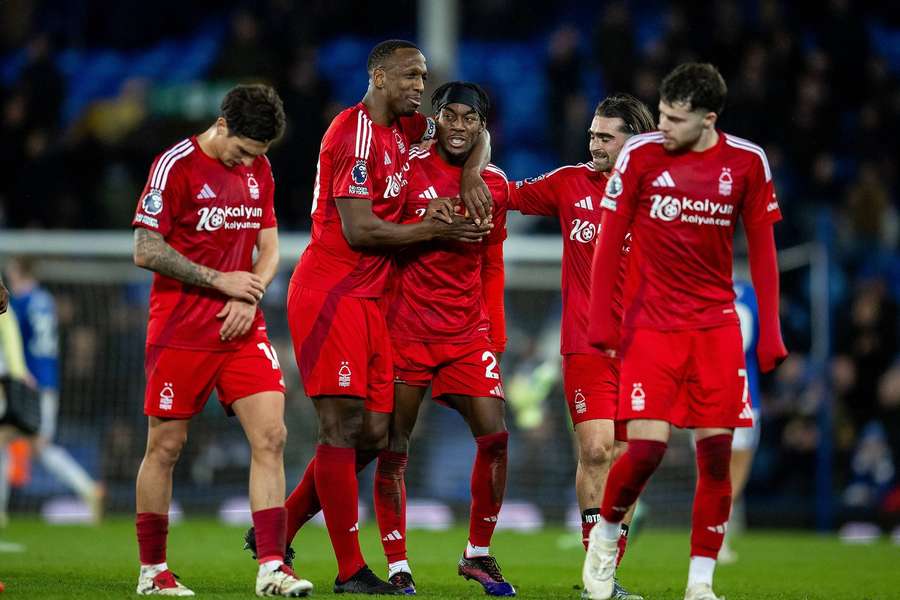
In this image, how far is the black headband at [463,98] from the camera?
25.0 feet

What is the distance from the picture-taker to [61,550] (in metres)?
10.9

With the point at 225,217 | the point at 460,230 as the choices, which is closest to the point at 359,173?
the point at 460,230

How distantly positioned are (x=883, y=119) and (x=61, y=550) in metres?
11.0

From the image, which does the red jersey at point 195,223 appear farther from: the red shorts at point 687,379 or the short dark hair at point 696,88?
the short dark hair at point 696,88

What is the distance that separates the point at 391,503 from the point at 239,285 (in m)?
1.49

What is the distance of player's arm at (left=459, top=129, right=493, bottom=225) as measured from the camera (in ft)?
24.6

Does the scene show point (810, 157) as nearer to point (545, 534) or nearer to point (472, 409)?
point (545, 534)

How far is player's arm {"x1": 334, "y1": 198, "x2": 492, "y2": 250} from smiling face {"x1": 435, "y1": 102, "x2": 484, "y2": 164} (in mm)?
381

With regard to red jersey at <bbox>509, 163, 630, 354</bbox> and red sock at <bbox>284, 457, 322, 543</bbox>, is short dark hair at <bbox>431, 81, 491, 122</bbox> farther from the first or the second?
red sock at <bbox>284, 457, 322, 543</bbox>

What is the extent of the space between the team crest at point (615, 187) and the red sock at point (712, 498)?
4.04ft

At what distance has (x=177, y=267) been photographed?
278 inches

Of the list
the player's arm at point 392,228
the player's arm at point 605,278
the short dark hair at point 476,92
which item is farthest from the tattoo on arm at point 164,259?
the player's arm at point 605,278

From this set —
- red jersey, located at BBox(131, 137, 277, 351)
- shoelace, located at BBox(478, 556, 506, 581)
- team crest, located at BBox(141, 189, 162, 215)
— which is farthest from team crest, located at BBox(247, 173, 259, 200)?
shoelace, located at BBox(478, 556, 506, 581)

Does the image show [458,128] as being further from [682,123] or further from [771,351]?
[771,351]
